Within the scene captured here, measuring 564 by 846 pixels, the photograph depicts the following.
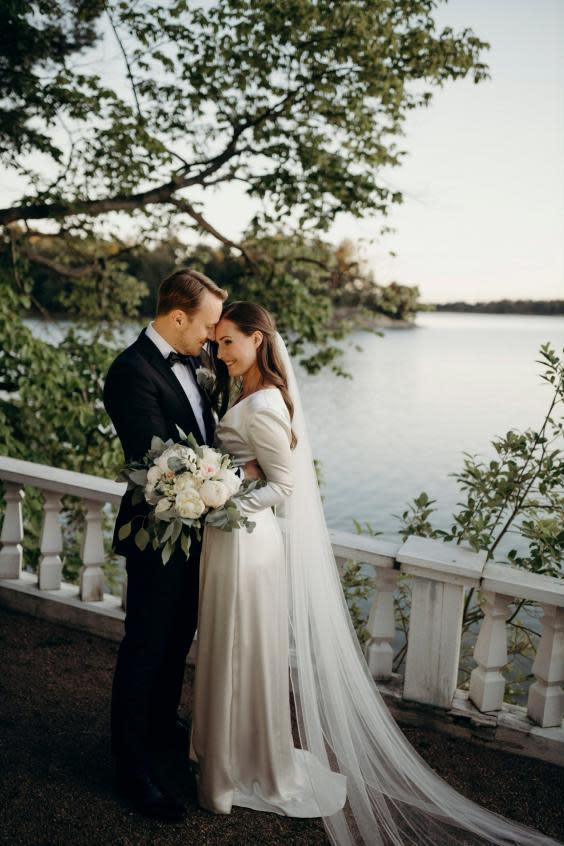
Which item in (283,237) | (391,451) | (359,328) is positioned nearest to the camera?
(283,237)

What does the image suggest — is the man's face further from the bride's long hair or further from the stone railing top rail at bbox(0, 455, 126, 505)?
the stone railing top rail at bbox(0, 455, 126, 505)

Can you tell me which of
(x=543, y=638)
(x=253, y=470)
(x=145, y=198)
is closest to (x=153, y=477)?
(x=253, y=470)

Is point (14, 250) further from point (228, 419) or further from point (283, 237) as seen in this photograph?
point (228, 419)

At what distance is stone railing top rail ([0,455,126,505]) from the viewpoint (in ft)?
11.2

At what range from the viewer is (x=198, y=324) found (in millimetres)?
2506

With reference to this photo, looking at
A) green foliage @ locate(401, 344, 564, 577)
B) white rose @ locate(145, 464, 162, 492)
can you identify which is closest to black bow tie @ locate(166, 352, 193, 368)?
white rose @ locate(145, 464, 162, 492)

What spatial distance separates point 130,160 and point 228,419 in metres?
4.59

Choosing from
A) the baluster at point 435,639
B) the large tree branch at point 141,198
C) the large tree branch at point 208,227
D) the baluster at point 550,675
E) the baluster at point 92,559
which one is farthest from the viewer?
the large tree branch at point 208,227

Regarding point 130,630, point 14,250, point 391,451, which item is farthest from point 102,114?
point 391,451

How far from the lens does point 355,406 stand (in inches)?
819

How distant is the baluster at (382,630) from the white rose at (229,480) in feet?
3.75

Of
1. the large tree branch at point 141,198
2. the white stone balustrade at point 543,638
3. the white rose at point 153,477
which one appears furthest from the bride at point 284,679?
the large tree branch at point 141,198

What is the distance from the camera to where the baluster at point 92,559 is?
3.59 m

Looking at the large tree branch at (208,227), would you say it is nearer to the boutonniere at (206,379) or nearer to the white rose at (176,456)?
the boutonniere at (206,379)
